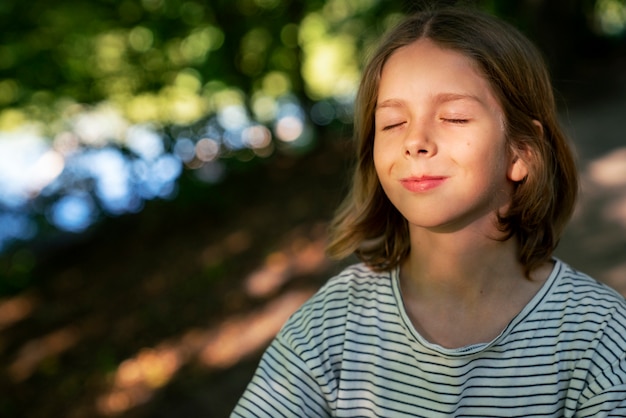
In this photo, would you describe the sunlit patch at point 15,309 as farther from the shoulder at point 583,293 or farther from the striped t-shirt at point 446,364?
the shoulder at point 583,293

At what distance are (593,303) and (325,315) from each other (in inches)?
26.3

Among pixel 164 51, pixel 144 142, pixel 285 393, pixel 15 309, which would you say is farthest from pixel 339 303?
pixel 164 51

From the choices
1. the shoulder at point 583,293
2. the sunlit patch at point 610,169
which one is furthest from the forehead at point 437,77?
the sunlit patch at point 610,169

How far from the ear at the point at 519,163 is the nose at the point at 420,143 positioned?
29 cm

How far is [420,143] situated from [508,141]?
282 mm

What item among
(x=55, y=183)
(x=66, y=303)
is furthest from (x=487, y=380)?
(x=55, y=183)

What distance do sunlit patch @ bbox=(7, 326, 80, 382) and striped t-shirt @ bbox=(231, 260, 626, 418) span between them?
3746 millimetres

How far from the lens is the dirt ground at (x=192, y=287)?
15.1 feet

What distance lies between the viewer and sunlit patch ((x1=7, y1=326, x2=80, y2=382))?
5.15 m

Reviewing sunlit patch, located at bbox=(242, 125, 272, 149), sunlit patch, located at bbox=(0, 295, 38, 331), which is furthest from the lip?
sunlit patch, located at bbox=(242, 125, 272, 149)

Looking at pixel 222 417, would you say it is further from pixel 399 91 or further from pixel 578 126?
pixel 578 126

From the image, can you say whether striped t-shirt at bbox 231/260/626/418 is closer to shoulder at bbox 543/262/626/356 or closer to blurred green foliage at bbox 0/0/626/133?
shoulder at bbox 543/262/626/356

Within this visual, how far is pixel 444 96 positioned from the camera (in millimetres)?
1807

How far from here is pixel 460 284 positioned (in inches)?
76.6
